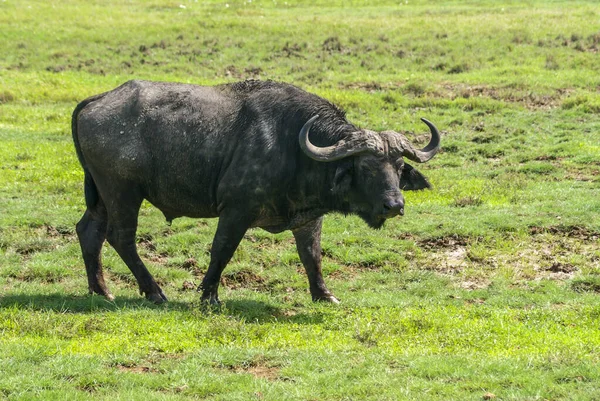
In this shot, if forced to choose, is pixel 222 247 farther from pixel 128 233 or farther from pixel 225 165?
pixel 128 233

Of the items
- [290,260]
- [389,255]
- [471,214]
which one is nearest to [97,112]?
[290,260]

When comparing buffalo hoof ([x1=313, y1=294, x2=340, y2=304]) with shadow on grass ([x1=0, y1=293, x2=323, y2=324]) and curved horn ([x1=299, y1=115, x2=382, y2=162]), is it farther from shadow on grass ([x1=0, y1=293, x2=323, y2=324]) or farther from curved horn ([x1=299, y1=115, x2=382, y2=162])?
curved horn ([x1=299, y1=115, x2=382, y2=162])

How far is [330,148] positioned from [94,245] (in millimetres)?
3690

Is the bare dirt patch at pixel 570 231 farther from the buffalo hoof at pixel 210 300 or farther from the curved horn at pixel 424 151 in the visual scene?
the buffalo hoof at pixel 210 300

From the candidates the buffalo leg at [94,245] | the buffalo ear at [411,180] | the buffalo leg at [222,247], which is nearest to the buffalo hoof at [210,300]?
the buffalo leg at [222,247]

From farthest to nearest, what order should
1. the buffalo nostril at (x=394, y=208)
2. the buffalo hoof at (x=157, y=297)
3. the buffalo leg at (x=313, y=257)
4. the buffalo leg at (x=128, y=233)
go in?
the buffalo leg at (x=313, y=257) → the buffalo leg at (x=128, y=233) → the buffalo hoof at (x=157, y=297) → the buffalo nostril at (x=394, y=208)

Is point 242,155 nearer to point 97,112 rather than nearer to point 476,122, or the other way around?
point 97,112

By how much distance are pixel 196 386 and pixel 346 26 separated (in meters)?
31.2

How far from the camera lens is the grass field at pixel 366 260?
9383 mm

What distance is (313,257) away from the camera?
1342 cm

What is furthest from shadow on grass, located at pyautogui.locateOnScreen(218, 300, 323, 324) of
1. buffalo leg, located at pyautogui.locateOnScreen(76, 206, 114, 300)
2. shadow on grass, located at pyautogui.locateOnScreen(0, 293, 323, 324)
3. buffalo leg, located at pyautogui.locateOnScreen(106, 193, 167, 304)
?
buffalo leg, located at pyautogui.locateOnScreen(76, 206, 114, 300)

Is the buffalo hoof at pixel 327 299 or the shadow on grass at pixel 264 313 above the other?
the shadow on grass at pixel 264 313

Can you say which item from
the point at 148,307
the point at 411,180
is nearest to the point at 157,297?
the point at 148,307

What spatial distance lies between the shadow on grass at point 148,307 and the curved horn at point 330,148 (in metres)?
2.01
